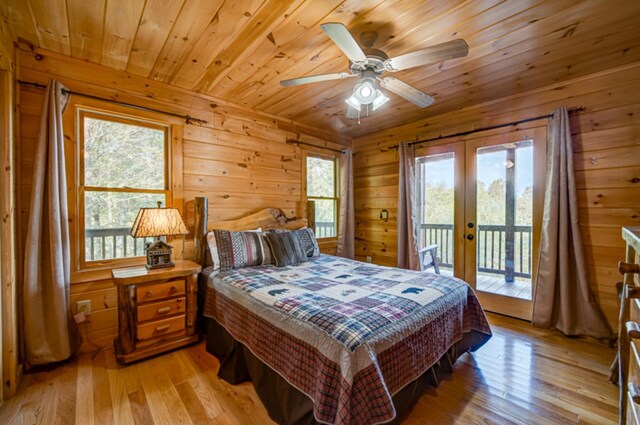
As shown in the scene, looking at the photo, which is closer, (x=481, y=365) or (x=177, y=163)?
(x=481, y=365)

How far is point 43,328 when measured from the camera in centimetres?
201

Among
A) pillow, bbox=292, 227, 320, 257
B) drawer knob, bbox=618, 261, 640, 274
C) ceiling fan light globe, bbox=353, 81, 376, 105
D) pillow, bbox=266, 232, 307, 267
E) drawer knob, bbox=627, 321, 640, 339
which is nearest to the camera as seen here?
drawer knob, bbox=627, 321, 640, 339

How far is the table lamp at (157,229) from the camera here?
2217mm

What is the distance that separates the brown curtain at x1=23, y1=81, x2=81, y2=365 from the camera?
1.97 meters

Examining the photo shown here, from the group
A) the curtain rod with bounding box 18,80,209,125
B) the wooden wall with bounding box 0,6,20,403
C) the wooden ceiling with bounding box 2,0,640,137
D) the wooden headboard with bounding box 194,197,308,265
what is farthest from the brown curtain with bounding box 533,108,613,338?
the wooden wall with bounding box 0,6,20,403

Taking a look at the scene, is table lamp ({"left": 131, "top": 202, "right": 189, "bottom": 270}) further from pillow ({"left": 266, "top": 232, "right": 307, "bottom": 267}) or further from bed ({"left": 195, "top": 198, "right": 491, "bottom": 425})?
pillow ({"left": 266, "top": 232, "right": 307, "bottom": 267})

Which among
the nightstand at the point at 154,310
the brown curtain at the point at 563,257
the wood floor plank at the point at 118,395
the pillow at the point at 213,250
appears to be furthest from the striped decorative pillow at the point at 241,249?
the brown curtain at the point at 563,257

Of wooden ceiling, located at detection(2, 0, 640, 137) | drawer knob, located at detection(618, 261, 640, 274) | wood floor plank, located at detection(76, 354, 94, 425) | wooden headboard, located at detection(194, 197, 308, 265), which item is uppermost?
wooden ceiling, located at detection(2, 0, 640, 137)

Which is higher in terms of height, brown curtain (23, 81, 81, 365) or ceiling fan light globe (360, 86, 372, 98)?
ceiling fan light globe (360, 86, 372, 98)

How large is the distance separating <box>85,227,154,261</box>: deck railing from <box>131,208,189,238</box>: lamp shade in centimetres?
37

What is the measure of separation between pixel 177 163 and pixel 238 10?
1596 millimetres

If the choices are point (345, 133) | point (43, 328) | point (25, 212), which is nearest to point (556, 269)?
point (345, 133)

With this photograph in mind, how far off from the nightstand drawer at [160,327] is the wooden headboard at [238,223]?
1.91 feet

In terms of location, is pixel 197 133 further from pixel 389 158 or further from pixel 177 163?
pixel 389 158
